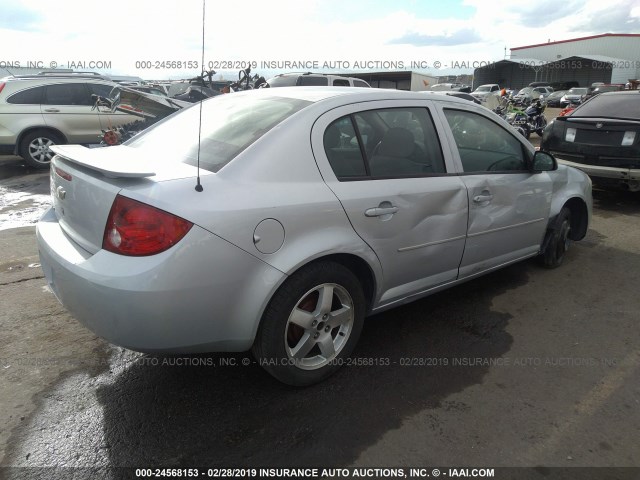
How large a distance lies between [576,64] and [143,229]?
64.7 meters

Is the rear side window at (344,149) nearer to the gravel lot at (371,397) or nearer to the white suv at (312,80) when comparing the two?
the gravel lot at (371,397)

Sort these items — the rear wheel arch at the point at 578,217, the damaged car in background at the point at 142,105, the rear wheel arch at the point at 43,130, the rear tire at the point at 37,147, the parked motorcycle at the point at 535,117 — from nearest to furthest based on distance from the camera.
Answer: the rear wheel arch at the point at 578,217, the damaged car in background at the point at 142,105, the rear wheel arch at the point at 43,130, the rear tire at the point at 37,147, the parked motorcycle at the point at 535,117

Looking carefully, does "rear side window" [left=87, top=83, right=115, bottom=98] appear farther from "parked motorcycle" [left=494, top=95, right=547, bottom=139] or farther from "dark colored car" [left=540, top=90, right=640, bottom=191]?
"parked motorcycle" [left=494, top=95, right=547, bottom=139]

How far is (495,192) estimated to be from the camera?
3424mm

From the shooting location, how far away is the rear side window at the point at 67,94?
29.9ft

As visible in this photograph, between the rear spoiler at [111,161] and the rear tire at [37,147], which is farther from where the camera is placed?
the rear tire at [37,147]

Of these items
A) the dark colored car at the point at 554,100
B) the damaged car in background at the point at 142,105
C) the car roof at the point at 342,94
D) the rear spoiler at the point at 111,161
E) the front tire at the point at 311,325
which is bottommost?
the front tire at the point at 311,325

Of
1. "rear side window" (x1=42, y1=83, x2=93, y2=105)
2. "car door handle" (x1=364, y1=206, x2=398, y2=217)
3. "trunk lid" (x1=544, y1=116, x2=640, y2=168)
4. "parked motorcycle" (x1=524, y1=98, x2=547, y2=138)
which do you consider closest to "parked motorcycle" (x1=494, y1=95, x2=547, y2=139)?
"parked motorcycle" (x1=524, y1=98, x2=547, y2=138)

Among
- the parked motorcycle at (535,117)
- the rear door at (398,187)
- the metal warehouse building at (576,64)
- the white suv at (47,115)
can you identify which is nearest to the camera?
the rear door at (398,187)

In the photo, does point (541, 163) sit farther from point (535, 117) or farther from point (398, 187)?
point (535, 117)

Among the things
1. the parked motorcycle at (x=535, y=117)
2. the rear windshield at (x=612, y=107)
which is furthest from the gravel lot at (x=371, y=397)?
the parked motorcycle at (x=535, y=117)

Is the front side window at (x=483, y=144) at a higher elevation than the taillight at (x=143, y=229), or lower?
higher

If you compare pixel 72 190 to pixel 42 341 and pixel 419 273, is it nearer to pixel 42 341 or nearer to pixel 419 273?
pixel 42 341

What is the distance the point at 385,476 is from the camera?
211 centimetres
